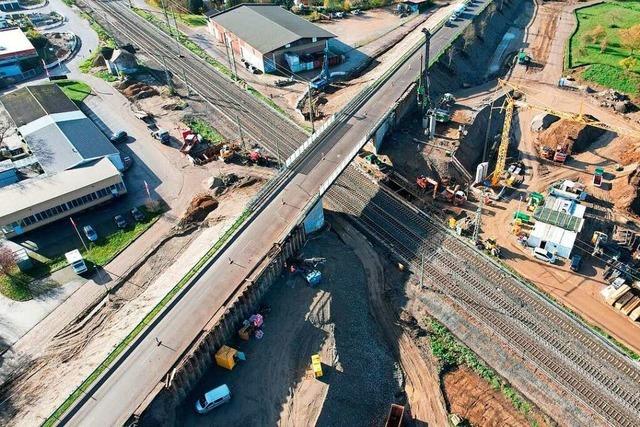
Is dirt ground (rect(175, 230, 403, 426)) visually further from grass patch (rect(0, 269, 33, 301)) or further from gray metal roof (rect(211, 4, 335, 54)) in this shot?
gray metal roof (rect(211, 4, 335, 54))

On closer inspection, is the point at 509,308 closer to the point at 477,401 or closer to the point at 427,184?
the point at 477,401

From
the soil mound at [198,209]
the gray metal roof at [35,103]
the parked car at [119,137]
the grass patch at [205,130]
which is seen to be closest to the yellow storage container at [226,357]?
the soil mound at [198,209]

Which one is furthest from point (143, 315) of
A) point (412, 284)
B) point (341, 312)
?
point (412, 284)

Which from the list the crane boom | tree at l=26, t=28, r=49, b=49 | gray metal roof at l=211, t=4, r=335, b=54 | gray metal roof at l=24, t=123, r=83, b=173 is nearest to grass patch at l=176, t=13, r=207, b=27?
gray metal roof at l=211, t=4, r=335, b=54

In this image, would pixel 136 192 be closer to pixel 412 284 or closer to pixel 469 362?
pixel 412 284

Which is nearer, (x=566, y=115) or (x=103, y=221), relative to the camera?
(x=103, y=221)

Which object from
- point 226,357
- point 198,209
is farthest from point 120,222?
point 226,357
